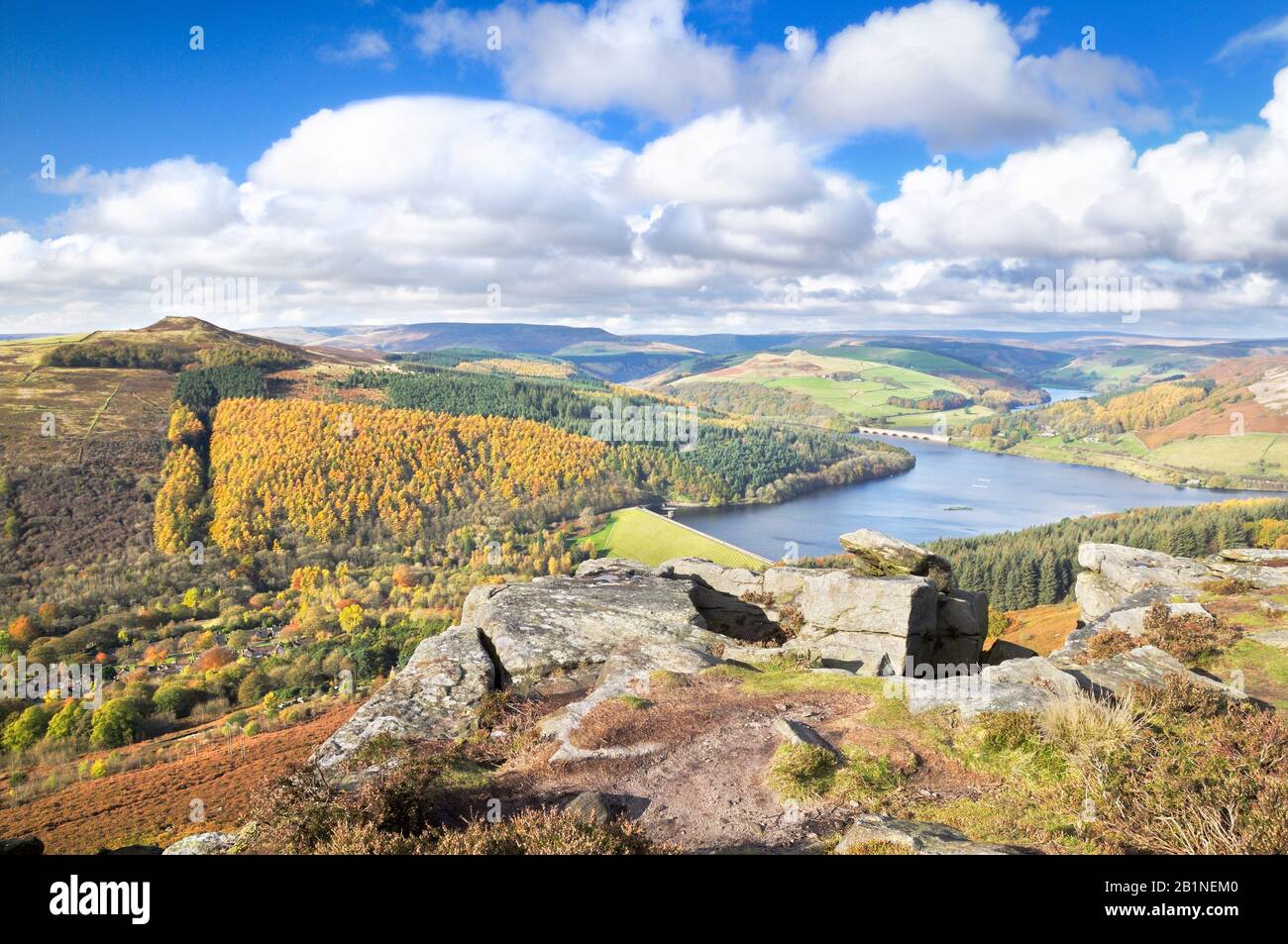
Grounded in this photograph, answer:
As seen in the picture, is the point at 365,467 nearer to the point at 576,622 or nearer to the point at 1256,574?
the point at 576,622

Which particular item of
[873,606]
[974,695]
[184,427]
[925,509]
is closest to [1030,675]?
[974,695]

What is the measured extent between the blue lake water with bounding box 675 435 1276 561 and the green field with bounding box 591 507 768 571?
11.6m

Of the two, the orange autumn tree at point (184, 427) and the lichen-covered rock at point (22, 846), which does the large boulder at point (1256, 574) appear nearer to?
the lichen-covered rock at point (22, 846)

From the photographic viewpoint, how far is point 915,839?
6.89 metres

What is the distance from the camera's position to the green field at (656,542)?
11434cm

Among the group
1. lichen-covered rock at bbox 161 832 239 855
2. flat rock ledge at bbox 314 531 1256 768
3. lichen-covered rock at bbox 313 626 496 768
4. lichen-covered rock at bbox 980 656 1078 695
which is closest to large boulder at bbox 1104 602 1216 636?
flat rock ledge at bbox 314 531 1256 768

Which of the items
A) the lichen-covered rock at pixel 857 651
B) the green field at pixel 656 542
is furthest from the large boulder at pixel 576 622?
the green field at pixel 656 542

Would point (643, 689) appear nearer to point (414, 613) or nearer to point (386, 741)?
A: point (386, 741)

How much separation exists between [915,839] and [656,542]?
120 meters

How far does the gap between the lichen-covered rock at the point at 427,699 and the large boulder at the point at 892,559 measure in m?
13.0

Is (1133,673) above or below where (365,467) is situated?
above

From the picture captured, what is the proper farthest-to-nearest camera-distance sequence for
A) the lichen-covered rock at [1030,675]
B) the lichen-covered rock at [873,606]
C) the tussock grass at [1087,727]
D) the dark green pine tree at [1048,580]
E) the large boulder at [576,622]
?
the dark green pine tree at [1048,580] → the lichen-covered rock at [873,606] → the large boulder at [576,622] → the lichen-covered rock at [1030,675] → the tussock grass at [1087,727]
